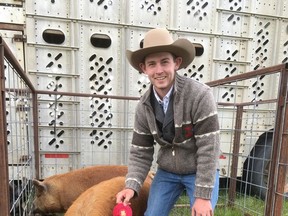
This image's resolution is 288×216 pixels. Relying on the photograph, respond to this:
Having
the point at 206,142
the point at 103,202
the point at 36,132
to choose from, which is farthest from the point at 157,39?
the point at 36,132

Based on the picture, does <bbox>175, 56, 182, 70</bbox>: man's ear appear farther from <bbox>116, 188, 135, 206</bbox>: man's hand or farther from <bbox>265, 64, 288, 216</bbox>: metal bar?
<bbox>116, 188, 135, 206</bbox>: man's hand

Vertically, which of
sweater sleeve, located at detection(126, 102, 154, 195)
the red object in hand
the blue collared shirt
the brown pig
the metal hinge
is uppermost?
the metal hinge

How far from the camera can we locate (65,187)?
12.6 ft

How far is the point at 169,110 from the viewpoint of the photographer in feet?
7.50

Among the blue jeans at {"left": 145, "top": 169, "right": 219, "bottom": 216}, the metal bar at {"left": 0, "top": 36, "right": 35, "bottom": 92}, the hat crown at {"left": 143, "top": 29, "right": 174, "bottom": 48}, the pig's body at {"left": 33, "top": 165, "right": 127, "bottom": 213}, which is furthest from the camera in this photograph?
the pig's body at {"left": 33, "top": 165, "right": 127, "bottom": 213}

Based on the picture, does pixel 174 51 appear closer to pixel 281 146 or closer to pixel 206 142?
pixel 206 142

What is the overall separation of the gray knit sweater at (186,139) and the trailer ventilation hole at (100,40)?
211 centimetres

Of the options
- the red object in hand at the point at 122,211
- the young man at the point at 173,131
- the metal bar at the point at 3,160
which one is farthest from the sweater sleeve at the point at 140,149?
the metal bar at the point at 3,160

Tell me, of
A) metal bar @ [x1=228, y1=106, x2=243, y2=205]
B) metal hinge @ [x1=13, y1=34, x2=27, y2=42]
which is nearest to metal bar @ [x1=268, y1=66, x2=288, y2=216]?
metal bar @ [x1=228, y1=106, x2=243, y2=205]

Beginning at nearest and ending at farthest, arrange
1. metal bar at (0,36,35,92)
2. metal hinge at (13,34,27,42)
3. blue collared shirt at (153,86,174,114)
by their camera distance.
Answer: metal bar at (0,36,35,92) → blue collared shirt at (153,86,174,114) → metal hinge at (13,34,27,42)

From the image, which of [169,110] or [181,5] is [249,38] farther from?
[169,110]

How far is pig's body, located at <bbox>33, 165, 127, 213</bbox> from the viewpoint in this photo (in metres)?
3.81

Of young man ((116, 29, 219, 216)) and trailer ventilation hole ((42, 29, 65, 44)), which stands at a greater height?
trailer ventilation hole ((42, 29, 65, 44))

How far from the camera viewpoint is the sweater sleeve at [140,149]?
2.46 meters
